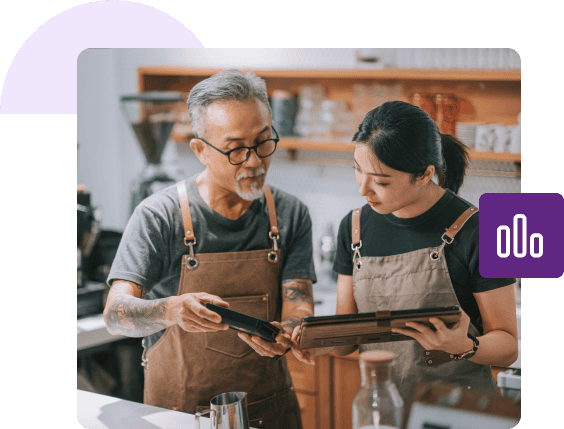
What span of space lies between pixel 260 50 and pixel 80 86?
570 millimetres

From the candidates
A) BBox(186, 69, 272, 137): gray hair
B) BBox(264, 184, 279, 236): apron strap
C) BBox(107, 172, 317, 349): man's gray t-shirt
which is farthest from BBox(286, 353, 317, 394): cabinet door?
BBox(186, 69, 272, 137): gray hair

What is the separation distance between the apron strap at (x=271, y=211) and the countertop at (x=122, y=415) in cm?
58

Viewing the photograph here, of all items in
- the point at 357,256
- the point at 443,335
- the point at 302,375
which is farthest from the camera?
the point at 302,375

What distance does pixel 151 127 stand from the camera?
6.88ft

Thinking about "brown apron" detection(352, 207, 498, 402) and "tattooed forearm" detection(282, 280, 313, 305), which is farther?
"tattooed forearm" detection(282, 280, 313, 305)

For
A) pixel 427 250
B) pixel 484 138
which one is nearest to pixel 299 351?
pixel 427 250

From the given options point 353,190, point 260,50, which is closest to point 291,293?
point 353,190

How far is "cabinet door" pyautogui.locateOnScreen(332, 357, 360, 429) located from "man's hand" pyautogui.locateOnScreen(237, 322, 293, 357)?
156mm

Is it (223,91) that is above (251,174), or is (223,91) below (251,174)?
above

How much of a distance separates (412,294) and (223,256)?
1.76ft

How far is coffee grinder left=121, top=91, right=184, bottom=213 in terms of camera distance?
205cm

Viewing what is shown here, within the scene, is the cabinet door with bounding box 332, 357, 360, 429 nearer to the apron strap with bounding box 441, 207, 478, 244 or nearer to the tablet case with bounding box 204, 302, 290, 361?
the tablet case with bounding box 204, 302, 290, 361

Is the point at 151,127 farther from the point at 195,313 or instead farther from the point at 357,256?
the point at 357,256

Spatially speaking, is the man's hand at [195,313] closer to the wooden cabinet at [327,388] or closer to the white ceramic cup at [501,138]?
the wooden cabinet at [327,388]
